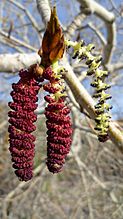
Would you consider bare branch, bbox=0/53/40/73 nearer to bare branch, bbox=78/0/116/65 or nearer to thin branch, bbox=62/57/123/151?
thin branch, bbox=62/57/123/151

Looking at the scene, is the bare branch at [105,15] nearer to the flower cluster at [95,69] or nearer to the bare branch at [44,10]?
the bare branch at [44,10]

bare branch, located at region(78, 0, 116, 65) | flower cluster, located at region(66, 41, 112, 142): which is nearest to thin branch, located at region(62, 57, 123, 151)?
flower cluster, located at region(66, 41, 112, 142)

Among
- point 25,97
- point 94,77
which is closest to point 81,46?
point 94,77

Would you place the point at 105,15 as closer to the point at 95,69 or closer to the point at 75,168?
the point at 95,69

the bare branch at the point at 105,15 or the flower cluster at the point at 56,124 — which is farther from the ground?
the bare branch at the point at 105,15

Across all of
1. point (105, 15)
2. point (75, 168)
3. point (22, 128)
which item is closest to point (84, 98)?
point (22, 128)

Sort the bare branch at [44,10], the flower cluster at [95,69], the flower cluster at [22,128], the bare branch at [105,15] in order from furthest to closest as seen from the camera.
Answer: the bare branch at [105,15]
the bare branch at [44,10]
the flower cluster at [95,69]
the flower cluster at [22,128]

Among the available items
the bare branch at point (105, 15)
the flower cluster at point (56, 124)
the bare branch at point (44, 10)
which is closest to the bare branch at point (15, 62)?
the flower cluster at point (56, 124)
